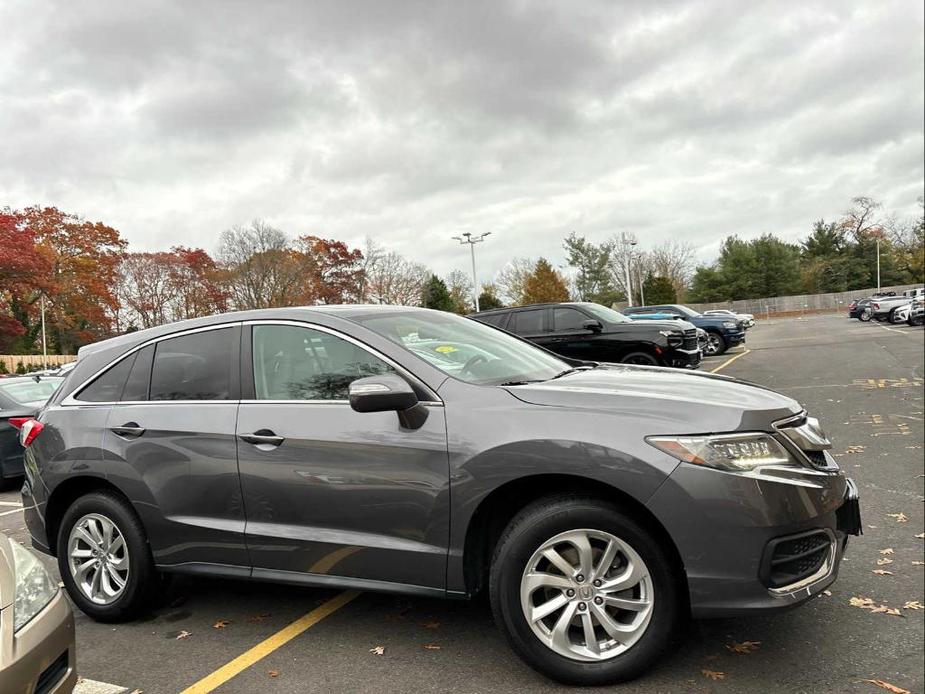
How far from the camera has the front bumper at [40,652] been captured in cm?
236

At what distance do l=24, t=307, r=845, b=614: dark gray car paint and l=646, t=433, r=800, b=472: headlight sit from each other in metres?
0.04

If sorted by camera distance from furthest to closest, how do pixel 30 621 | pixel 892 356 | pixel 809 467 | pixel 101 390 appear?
pixel 892 356
pixel 101 390
pixel 809 467
pixel 30 621

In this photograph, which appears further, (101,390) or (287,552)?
(101,390)

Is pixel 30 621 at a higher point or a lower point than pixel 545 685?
higher

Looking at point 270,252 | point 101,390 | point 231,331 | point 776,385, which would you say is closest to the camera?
point 231,331

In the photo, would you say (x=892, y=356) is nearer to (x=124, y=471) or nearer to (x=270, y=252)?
(x=124, y=471)

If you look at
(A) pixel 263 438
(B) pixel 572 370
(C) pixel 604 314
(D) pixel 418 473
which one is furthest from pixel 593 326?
(D) pixel 418 473

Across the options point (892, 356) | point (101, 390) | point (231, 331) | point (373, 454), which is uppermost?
point (231, 331)

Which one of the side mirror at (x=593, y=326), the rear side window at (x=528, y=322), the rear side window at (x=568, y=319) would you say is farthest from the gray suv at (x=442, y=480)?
the rear side window at (x=528, y=322)

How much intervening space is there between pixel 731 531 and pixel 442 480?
1.17 m

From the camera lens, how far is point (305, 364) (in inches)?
143

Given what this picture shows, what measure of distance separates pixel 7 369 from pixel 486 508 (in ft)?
175

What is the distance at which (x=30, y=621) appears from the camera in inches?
100

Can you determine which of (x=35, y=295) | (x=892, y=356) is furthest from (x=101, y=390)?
(x=35, y=295)
